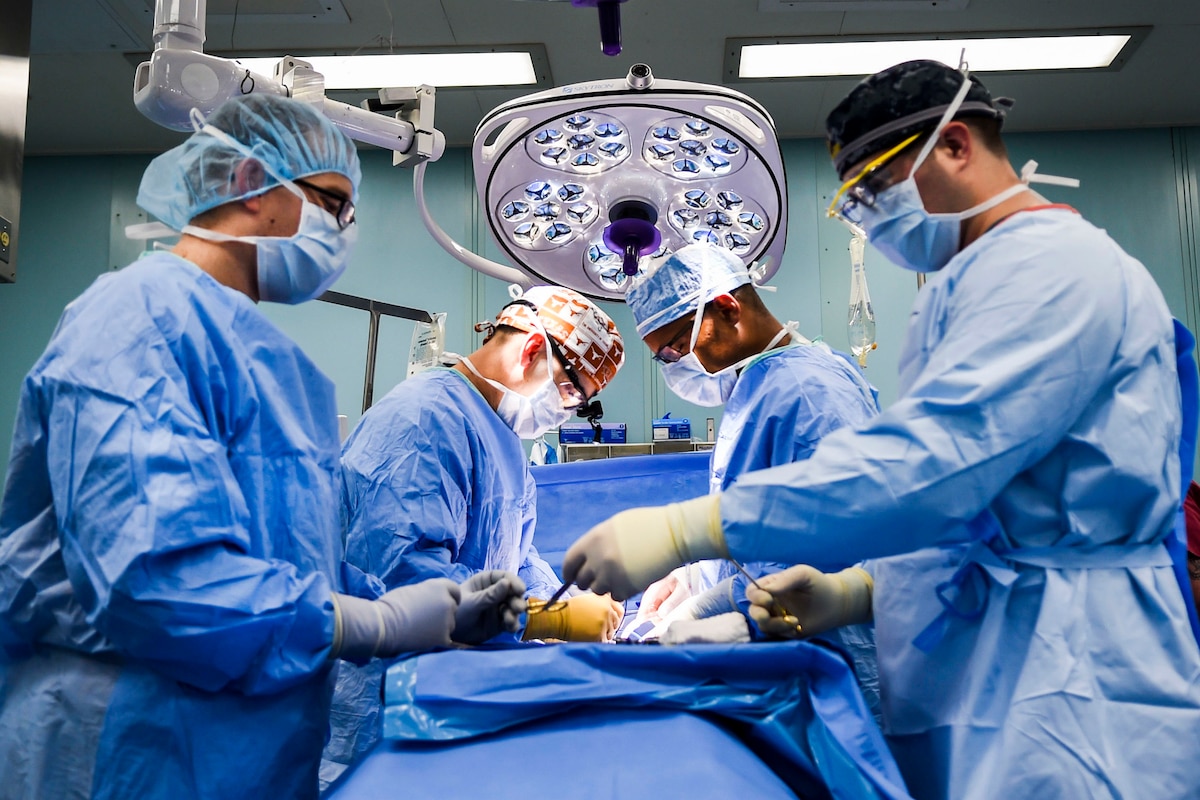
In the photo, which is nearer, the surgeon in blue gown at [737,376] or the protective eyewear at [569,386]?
the surgeon in blue gown at [737,376]

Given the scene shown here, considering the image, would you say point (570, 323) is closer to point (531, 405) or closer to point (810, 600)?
point (531, 405)

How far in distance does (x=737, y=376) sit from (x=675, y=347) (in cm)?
17

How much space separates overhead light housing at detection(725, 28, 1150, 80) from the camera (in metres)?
4.15

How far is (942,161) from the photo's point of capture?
51.9 inches

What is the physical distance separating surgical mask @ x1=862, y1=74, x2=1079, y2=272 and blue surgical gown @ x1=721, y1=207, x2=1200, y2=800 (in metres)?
0.15

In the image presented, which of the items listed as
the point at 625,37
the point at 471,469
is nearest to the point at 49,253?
the point at 625,37

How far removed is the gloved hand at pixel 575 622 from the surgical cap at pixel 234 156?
0.94m

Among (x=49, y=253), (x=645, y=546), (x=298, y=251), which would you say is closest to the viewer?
(x=645, y=546)

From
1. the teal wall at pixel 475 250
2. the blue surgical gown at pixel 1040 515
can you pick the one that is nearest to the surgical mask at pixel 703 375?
the blue surgical gown at pixel 1040 515

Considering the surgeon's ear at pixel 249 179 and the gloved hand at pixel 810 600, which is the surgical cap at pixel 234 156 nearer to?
the surgeon's ear at pixel 249 179

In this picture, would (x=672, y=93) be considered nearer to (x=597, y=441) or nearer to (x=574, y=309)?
(x=574, y=309)

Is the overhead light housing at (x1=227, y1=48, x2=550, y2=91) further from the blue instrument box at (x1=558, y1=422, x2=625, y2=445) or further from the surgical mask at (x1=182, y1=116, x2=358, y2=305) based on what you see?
the surgical mask at (x1=182, y1=116, x2=358, y2=305)

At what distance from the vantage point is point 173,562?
1062 mm

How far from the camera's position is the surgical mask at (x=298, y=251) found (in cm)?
140
